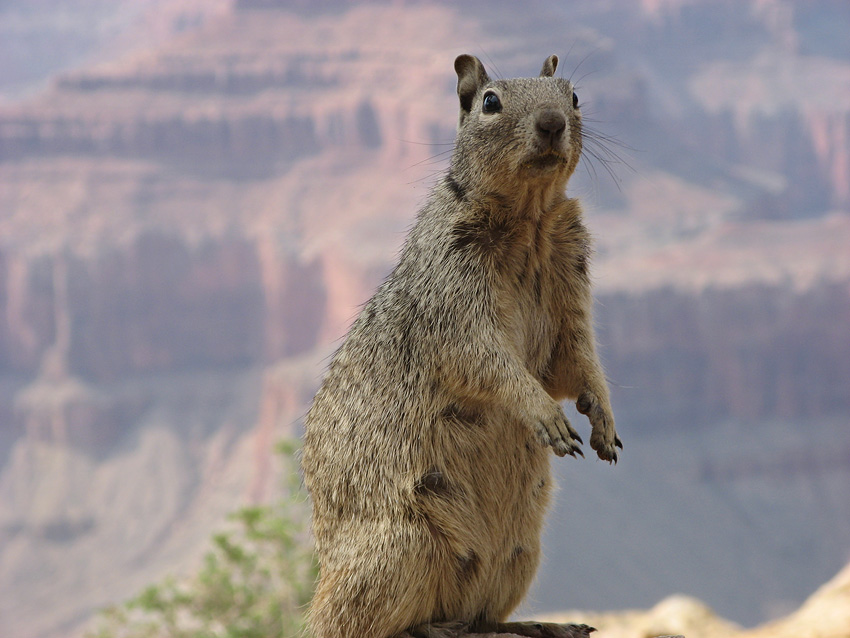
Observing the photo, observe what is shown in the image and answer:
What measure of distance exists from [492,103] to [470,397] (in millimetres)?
1662

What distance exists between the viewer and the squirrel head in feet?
16.2

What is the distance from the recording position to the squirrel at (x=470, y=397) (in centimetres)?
511

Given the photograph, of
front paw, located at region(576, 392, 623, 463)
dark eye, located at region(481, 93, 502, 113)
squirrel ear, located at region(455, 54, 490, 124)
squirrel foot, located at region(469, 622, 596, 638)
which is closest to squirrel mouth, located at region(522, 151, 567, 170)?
dark eye, located at region(481, 93, 502, 113)

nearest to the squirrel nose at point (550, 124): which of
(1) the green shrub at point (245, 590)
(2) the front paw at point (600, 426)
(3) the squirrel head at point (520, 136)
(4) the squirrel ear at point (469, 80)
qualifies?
(3) the squirrel head at point (520, 136)

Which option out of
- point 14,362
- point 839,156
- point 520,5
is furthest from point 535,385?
point 839,156

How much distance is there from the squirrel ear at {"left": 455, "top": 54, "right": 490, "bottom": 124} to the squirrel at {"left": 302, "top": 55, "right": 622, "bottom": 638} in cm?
1

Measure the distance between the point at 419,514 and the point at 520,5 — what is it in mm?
105601

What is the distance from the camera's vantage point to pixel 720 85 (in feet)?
391

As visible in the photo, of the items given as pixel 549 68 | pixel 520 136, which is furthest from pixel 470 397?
pixel 549 68

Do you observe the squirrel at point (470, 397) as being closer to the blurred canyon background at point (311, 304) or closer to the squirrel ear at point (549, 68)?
the squirrel ear at point (549, 68)

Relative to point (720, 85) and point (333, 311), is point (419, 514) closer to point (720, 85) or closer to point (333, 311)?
point (333, 311)

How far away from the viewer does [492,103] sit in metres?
5.20

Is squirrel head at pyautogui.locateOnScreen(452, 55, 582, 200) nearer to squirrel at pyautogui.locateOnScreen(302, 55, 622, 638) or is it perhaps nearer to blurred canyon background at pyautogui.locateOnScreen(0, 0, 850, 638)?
squirrel at pyautogui.locateOnScreen(302, 55, 622, 638)

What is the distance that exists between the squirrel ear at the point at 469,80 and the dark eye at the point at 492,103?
31 centimetres
